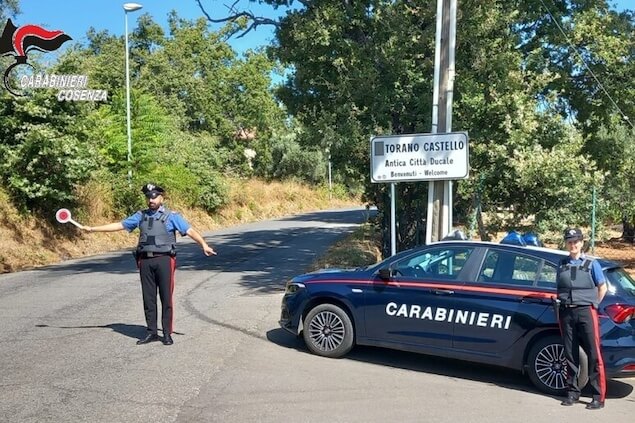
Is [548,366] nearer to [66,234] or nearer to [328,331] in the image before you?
[328,331]

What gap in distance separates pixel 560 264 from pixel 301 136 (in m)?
9.61

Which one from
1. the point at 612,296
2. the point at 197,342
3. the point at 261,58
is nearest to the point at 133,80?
the point at 261,58

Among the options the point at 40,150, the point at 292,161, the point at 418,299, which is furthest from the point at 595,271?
the point at 292,161

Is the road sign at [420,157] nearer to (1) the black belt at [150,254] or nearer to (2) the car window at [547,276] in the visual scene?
(2) the car window at [547,276]

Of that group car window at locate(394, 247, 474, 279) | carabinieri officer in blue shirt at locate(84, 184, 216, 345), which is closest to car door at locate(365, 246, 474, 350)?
car window at locate(394, 247, 474, 279)

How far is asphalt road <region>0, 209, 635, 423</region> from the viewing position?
17.9 ft

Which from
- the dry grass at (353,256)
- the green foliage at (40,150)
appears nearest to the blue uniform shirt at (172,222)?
the dry grass at (353,256)

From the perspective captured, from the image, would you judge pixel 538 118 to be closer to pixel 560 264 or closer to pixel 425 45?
pixel 425 45

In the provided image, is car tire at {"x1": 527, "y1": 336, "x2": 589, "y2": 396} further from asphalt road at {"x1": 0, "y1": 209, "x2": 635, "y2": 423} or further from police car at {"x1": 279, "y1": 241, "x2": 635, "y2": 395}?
asphalt road at {"x1": 0, "y1": 209, "x2": 635, "y2": 423}

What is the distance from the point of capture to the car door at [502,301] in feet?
20.8

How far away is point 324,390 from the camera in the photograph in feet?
20.1

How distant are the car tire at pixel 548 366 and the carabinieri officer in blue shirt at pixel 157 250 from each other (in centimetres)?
368

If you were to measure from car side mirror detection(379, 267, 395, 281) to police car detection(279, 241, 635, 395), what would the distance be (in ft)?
0.04

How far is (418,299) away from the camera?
686 cm
